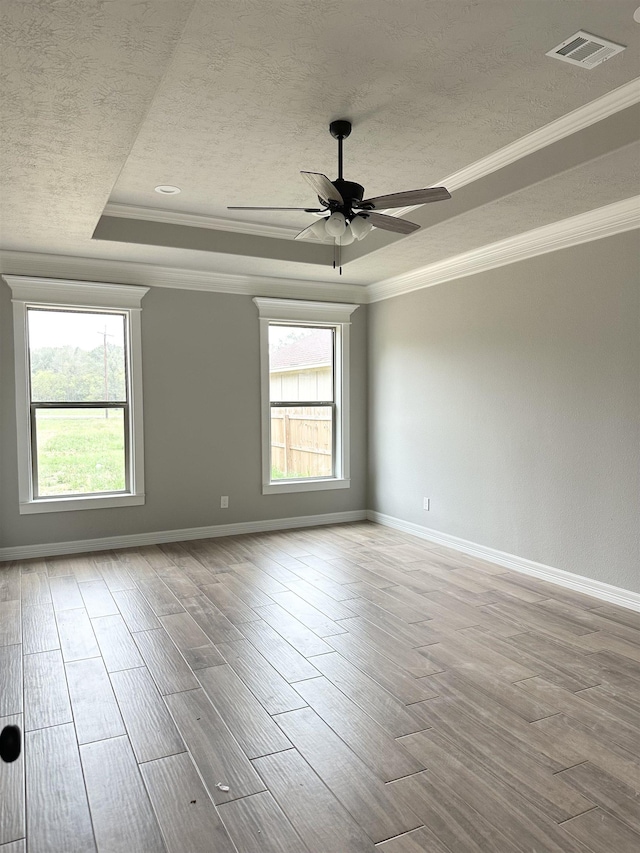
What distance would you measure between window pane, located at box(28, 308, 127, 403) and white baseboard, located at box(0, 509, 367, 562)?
1.30 m

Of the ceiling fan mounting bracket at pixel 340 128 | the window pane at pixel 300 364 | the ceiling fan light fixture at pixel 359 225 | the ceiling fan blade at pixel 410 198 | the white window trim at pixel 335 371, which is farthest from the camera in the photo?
the window pane at pixel 300 364

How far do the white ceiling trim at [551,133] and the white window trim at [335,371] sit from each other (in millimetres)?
2517

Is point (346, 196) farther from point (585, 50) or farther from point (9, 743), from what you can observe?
point (9, 743)

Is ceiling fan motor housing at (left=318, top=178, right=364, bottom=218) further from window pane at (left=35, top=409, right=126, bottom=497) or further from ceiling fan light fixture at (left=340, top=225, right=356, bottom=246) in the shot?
window pane at (left=35, top=409, right=126, bottom=497)

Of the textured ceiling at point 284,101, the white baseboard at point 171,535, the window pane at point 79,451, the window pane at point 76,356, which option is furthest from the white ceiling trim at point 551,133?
the white baseboard at point 171,535

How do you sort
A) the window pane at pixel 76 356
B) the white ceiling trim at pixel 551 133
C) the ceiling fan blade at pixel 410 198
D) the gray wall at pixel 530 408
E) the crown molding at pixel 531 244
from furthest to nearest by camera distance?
the window pane at pixel 76 356 → the gray wall at pixel 530 408 → the crown molding at pixel 531 244 → the ceiling fan blade at pixel 410 198 → the white ceiling trim at pixel 551 133

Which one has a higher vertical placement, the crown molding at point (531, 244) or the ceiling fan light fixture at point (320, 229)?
the crown molding at point (531, 244)

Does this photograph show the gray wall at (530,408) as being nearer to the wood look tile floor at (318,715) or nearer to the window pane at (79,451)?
the wood look tile floor at (318,715)

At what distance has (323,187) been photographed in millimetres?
3143

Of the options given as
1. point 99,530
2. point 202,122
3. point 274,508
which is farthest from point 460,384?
point 99,530

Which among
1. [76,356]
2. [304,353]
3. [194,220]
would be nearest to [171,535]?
[76,356]

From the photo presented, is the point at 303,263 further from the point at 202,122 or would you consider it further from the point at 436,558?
the point at 436,558

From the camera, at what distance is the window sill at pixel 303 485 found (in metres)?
6.45

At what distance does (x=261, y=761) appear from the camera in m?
2.36
